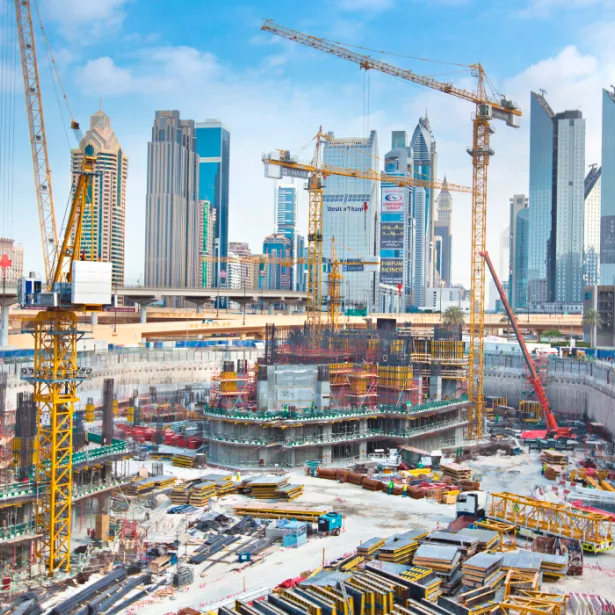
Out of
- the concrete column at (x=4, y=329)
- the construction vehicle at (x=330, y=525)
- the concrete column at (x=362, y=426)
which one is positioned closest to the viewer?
the construction vehicle at (x=330, y=525)

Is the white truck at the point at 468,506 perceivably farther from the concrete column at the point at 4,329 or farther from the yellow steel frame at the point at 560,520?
the concrete column at the point at 4,329

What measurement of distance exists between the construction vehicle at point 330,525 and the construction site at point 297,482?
0.09 metres

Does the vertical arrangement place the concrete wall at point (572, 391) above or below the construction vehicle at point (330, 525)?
above

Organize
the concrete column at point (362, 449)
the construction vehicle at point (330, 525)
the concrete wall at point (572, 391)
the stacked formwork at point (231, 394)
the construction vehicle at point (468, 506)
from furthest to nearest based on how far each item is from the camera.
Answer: the concrete wall at point (572, 391), the stacked formwork at point (231, 394), the concrete column at point (362, 449), the construction vehicle at point (468, 506), the construction vehicle at point (330, 525)

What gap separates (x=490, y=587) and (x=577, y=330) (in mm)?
128461

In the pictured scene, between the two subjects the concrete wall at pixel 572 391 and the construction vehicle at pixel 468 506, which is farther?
the concrete wall at pixel 572 391

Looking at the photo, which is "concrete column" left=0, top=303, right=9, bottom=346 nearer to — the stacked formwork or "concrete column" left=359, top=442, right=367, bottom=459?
the stacked formwork

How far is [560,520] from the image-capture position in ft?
102

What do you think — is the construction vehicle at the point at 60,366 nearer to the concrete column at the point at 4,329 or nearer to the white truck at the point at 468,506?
the white truck at the point at 468,506

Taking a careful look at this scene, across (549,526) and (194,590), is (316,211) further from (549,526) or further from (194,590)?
(194,590)

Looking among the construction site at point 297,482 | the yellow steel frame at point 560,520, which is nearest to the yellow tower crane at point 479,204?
the construction site at point 297,482

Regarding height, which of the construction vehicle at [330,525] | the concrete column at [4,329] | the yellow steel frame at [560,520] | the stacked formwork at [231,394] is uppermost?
the concrete column at [4,329]

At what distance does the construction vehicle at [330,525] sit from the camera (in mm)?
31016

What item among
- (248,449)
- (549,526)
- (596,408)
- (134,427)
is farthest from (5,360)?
(596,408)
